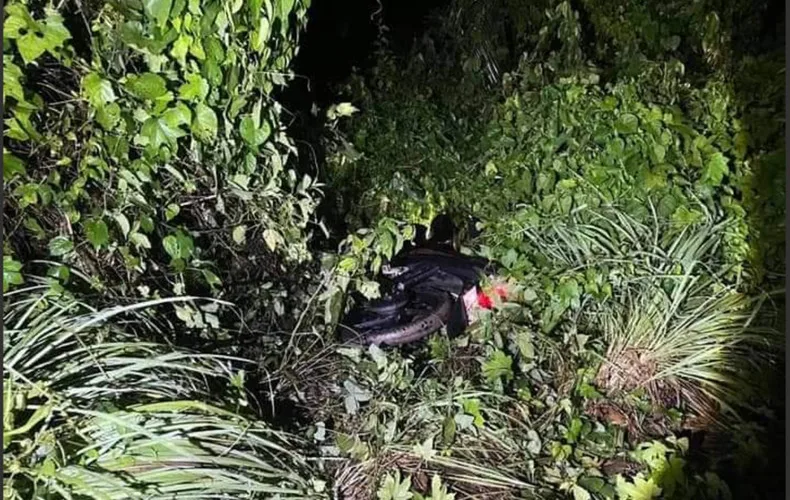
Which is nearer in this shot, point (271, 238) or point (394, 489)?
point (394, 489)

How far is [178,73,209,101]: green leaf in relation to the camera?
57.9 inches

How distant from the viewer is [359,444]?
5.46 feet

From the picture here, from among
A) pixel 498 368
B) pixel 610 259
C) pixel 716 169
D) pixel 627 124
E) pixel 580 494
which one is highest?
pixel 627 124

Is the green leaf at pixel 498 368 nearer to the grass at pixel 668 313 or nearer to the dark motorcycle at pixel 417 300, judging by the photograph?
the grass at pixel 668 313

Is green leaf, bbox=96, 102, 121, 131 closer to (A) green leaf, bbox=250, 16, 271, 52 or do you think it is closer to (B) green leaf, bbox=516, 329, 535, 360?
(A) green leaf, bbox=250, 16, 271, 52

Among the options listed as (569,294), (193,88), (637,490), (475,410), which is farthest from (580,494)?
(193,88)

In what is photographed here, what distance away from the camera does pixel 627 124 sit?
2.31 metres

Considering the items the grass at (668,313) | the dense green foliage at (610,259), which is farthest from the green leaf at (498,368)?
the grass at (668,313)

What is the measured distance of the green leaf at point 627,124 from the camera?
7.54ft

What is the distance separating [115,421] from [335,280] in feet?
2.82

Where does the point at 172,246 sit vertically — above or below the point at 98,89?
below

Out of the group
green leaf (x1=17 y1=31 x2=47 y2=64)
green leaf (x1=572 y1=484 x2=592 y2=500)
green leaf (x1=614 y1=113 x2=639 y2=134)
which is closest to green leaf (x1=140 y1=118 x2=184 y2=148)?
green leaf (x1=17 y1=31 x2=47 y2=64)

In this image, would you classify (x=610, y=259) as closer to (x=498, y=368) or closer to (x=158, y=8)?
(x=498, y=368)

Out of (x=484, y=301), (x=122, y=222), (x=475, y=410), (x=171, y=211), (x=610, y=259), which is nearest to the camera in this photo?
(x=122, y=222)
